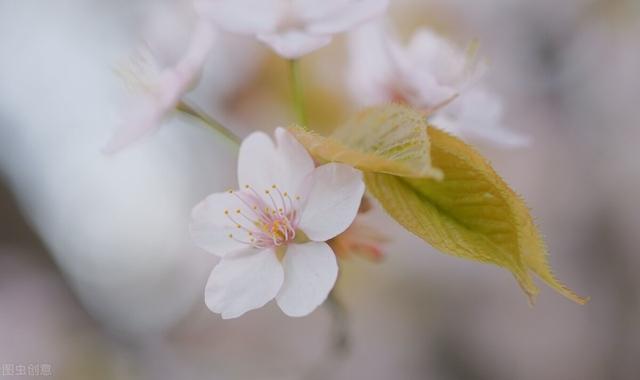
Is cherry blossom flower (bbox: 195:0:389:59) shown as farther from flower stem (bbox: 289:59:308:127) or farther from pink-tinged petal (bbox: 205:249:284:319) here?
pink-tinged petal (bbox: 205:249:284:319)

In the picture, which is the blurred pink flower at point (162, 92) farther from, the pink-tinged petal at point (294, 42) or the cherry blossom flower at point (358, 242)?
the cherry blossom flower at point (358, 242)

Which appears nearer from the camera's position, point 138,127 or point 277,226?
point 277,226

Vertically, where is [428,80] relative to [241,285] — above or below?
above

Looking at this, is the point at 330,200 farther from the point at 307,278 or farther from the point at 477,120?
the point at 477,120

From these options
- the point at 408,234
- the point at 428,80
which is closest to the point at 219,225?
the point at 428,80

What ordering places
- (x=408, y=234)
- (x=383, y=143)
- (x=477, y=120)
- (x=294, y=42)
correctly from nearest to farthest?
(x=383, y=143) < (x=294, y=42) < (x=477, y=120) < (x=408, y=234)

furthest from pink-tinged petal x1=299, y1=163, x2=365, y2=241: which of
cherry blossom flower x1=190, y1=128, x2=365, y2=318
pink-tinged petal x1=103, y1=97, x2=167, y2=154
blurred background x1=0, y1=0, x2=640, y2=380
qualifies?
blurred background x1=0, y1=0, x2=640, y2=380

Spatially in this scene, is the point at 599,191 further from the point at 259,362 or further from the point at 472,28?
the point at 259,362
